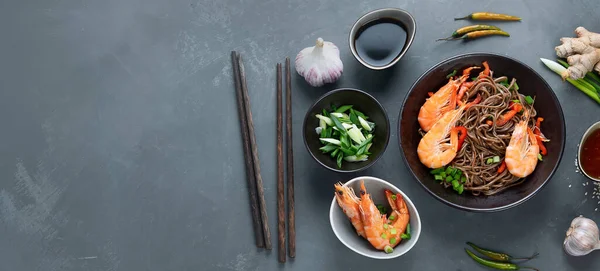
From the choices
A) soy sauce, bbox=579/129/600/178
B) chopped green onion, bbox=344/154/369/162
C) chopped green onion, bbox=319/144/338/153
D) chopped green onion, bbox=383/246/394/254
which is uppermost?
chopped green onion, bbox=319/144/338/153

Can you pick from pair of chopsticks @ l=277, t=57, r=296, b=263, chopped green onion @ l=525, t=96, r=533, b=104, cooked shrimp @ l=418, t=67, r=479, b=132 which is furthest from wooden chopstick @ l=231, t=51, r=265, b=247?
chopped green onion @ l=525, t=96, r=533, b=104

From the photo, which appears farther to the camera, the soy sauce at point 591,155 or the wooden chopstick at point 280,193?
the wooden chopstick at point 280,193

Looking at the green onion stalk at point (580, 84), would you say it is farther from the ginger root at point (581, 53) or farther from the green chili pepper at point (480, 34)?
the green chili pepper at point (480, 34)

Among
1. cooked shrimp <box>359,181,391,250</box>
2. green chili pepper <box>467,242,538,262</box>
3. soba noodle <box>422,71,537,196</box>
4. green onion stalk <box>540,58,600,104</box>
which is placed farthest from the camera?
green onion stalk <box>540,58,600,104</box>

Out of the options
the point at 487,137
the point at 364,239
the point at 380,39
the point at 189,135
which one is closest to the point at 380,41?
the point at 380,39

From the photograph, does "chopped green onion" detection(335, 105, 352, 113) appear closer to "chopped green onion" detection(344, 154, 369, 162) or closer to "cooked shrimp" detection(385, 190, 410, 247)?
"chopped green onion" detection(344, 154, 369, 162)

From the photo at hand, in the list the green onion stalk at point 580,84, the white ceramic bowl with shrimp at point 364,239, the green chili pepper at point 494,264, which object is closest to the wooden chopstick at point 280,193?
the white ceramic bowl with shrimp at point 364,239
